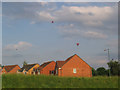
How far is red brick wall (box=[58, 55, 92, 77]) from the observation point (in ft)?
174

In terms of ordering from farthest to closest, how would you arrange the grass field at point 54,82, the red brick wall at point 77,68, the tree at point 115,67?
1. the tree at point 115,67
2. the red brick wall at point 77,68
3. the grass field at point 54,82

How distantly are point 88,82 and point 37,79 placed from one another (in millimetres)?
8987

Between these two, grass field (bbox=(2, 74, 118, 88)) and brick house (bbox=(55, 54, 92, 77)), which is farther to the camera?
brick house (bbox=(55, 54, 92, 77))

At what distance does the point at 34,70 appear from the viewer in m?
79.6

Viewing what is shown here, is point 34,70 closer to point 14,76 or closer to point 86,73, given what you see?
point 86,73

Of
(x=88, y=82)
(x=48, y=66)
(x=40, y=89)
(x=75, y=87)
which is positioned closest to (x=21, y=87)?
(x=40, y=89)

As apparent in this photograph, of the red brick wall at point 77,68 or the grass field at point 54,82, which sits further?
the red brick wall at point 77,68

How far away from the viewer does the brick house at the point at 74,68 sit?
5294cm

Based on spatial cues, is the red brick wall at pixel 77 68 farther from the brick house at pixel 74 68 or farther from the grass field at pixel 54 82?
the grass field at pixel 54 82

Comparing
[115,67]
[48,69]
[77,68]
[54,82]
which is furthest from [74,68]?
[54,82]

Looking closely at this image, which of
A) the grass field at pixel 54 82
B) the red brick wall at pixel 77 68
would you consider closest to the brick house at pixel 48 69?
the red brick wall at pixel 77 68

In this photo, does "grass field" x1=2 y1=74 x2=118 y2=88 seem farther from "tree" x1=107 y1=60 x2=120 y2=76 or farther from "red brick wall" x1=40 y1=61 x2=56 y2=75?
"red brick wall" x1=40 y1=61 x2=56 y2=75

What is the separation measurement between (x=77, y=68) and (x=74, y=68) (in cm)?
102

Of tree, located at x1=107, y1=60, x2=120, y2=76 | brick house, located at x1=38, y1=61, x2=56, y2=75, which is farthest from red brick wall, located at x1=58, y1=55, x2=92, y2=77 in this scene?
tree, located at x1=107, y1=60, x2=120, y2=76
